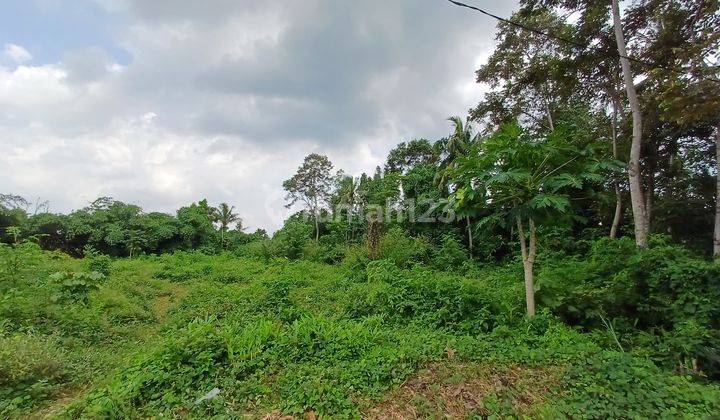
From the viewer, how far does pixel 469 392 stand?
9.61ft

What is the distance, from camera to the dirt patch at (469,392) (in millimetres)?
2695

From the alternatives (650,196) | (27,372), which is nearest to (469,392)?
(27,372)

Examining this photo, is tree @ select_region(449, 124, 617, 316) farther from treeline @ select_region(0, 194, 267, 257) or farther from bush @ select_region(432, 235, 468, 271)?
treeline @ select_region(0, 194, 267, 257)

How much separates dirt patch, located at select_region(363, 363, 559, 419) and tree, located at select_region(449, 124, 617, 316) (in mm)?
1690

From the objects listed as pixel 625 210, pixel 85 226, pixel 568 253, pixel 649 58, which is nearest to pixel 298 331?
pixel 649 58

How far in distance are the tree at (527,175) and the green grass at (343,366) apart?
1.18 meters

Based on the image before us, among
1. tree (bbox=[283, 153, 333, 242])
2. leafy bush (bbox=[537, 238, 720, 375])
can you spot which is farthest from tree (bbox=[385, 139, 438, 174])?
leafy bush (bbox=[537, 238, 720, 375])

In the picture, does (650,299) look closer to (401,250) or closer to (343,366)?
(343,366)

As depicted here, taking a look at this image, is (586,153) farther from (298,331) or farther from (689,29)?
(689,29)

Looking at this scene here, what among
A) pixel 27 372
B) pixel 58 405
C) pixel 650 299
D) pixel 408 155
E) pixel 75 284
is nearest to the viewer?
pixel 58 405

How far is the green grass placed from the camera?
270 cm

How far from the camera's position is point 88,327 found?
5.18 metres

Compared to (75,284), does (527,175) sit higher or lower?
higher

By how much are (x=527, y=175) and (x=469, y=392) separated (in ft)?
8.59
